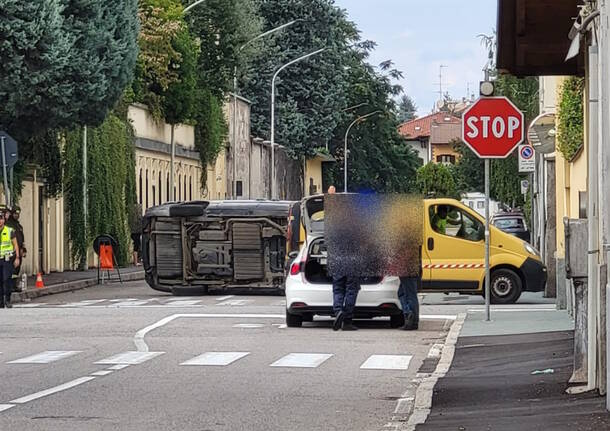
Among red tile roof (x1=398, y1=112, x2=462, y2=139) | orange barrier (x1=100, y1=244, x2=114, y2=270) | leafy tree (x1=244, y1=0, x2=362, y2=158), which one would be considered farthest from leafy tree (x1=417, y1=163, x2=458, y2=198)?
orange barrier (x1=100, y1=244, x2=114, y2=270)

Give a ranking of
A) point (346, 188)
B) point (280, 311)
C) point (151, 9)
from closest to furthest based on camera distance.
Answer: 1. point (280, 311)
2. point (151, 9)
3. point (346, 188)

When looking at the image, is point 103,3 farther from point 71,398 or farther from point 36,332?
point 71,398

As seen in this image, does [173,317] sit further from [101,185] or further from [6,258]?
[101,185]

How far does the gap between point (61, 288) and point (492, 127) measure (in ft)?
58.9

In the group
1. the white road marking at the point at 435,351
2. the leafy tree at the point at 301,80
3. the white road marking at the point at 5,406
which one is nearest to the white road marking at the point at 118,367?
the white road marking at the point at 5,406

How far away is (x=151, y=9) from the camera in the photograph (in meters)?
57.4

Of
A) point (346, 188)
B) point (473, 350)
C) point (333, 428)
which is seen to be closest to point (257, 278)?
point (473, 350)

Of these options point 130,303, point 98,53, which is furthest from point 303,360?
point 98,53

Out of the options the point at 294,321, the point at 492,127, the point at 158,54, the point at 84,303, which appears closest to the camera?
the point at 492,127

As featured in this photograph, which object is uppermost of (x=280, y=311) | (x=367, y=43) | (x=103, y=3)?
(x=367, y=43)

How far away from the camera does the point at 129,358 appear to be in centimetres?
1756

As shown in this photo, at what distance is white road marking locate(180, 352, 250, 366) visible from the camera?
17.0 m

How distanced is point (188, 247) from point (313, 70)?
2190 inches

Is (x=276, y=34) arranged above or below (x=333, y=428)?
above
